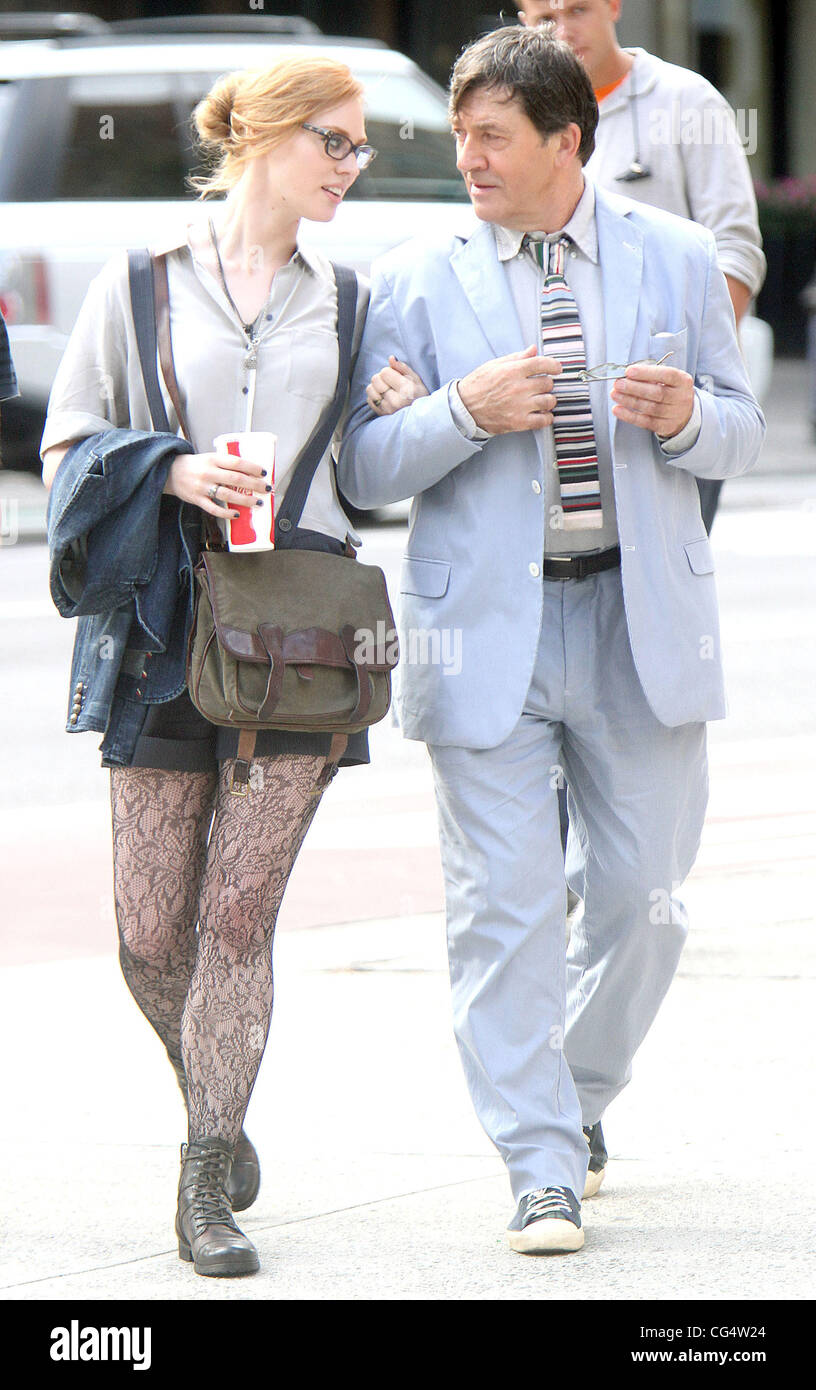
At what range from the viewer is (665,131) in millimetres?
4812

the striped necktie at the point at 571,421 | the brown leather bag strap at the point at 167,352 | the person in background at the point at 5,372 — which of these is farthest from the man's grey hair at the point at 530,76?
the person in background at the point at 5,372

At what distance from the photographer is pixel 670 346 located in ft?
12.3

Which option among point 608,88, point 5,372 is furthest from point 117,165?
point 5,372

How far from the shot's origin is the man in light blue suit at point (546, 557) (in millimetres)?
3652

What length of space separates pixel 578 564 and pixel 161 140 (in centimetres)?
959

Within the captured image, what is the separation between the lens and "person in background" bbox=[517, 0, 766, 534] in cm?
481

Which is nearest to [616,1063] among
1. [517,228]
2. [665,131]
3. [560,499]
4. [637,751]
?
[637,751]

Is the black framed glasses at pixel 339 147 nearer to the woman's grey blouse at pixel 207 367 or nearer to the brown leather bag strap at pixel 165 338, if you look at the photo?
the woman's grey blouse at pixel 207 367

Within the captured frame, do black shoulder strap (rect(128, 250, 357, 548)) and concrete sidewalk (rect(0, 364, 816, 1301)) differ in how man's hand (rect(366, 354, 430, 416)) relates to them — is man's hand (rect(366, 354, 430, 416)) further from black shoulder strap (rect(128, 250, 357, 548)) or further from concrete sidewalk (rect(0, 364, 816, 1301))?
concrete sidewalk (rect(0, 364, 816, 1301))

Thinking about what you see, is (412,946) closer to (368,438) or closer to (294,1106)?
(294,1106)

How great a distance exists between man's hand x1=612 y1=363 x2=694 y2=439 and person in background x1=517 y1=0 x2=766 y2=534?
3.84ft

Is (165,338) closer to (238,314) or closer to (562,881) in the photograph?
(238,314)

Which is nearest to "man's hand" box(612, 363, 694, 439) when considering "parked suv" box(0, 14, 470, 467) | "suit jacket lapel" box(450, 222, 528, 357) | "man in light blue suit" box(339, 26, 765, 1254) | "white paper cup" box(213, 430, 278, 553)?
"man in light blue suit" box(339, 26, 765, 1254)

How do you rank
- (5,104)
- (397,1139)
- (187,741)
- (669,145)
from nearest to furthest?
(187,741), (397,1139), (669,145), (5,104)
